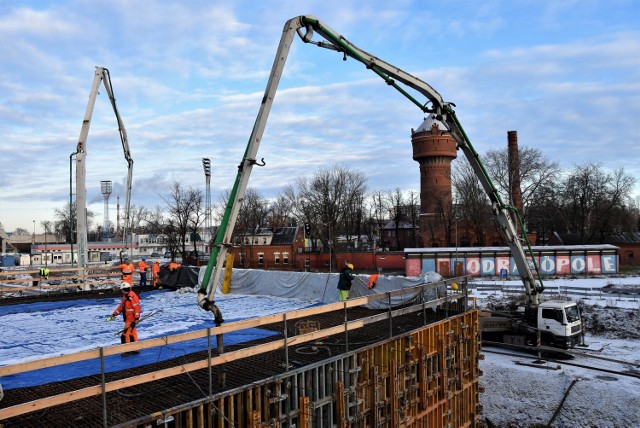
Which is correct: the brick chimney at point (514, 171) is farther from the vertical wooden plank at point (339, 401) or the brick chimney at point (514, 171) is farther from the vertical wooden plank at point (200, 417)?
the vertical wooden plank at point (200, 417)

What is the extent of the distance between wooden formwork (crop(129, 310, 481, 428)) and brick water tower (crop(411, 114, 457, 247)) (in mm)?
43105

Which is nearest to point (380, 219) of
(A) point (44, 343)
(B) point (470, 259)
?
(B) point (470, 259)

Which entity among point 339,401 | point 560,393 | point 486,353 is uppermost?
point 339,401

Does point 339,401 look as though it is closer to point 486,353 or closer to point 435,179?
point 486,353

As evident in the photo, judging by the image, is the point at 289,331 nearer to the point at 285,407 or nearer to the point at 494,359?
the point at 285,407

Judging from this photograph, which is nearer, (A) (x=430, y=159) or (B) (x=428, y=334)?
(B) (x=428, y=334)

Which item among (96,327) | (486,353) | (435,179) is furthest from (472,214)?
(96,327)

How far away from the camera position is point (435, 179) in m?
55.9

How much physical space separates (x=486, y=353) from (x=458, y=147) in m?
9.00

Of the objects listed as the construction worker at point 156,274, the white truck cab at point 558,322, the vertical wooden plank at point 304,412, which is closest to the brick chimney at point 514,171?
the white truck cab at point 558,322

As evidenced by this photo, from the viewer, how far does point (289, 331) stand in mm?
11469

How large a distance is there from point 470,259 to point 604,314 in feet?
51.7

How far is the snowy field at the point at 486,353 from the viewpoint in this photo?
477 inches

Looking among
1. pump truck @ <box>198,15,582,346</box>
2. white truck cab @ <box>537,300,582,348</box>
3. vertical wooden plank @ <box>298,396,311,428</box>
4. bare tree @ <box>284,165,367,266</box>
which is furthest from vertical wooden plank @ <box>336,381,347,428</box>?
bare tree @ <box>284,165,367,266</box>
